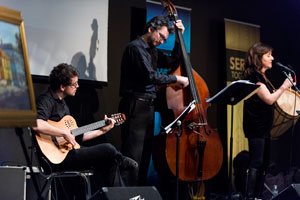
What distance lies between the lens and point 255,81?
195 inches

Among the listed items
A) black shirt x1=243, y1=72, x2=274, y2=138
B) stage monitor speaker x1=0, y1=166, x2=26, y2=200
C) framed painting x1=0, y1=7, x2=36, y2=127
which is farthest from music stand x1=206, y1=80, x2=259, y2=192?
framed painting x1=0, y1=7, x2=36, y2=127

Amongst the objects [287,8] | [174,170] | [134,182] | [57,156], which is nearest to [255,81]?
[174,170]

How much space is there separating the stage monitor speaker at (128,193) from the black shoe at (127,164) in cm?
107

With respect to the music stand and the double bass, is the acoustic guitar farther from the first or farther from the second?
the music stand

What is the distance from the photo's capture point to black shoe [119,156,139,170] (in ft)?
14.0

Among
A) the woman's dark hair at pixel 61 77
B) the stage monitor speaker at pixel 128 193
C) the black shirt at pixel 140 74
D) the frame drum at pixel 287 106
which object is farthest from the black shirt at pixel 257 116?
the stage monitor speaker at pixel 128 193

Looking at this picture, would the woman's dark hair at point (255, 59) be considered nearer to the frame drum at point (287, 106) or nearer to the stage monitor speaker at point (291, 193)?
the frame drum at point (287, 106)

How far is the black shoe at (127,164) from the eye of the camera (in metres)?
4.26

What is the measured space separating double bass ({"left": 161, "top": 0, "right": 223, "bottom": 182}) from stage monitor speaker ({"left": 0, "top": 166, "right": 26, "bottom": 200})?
1.26 meters

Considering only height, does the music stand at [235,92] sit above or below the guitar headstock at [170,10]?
below

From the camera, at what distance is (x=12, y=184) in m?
3.67

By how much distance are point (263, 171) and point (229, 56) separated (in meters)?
1.69

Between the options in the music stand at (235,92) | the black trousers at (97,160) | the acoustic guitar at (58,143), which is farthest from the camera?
the music stand at (235,92)

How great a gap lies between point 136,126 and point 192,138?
19.0 inches
